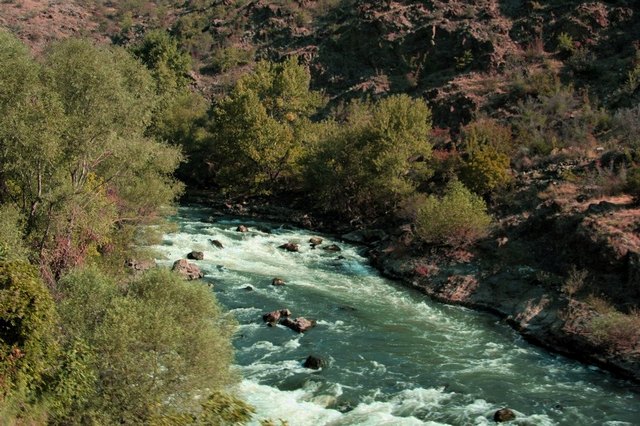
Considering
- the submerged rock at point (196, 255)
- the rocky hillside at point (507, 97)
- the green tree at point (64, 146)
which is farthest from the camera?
the submerged rock at point (196, 255)

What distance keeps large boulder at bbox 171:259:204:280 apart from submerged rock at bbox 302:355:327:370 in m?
9.03

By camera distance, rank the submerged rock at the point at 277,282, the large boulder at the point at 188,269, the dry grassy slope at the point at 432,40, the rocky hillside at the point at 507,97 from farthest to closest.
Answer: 1. the dry grassy slope at the point at 432,40
2. the submerged rock at the point at 277,282
3. the large boulder at the point at 188,269
4. the rocky hillside at the point at 507,97

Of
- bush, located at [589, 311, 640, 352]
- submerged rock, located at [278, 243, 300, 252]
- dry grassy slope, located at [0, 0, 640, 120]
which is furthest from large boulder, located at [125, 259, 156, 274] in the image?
dry grassy slope, located at [0, 0, 640, 120]

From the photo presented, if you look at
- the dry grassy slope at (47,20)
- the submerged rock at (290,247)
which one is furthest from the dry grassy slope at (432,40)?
the submerged rock at (290,247)

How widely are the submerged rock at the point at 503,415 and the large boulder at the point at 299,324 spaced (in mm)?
7725

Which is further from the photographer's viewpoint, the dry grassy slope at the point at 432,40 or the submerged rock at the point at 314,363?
the dry grassy slope at the point at 432,40

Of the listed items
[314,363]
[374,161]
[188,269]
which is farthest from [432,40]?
[314,363]

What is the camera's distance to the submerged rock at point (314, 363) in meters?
19.1

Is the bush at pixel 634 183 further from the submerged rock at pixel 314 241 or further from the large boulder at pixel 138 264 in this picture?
the large boulder at pixel 138 264

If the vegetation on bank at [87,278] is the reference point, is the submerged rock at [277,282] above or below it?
below

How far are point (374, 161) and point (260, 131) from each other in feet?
35.6

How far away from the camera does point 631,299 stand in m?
23.0

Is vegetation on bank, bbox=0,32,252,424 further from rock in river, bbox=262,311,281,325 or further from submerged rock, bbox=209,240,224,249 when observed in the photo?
submerged rock, bbox=209,240,224,249

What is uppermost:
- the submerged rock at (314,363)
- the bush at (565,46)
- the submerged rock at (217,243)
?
the bush at (565,46)
